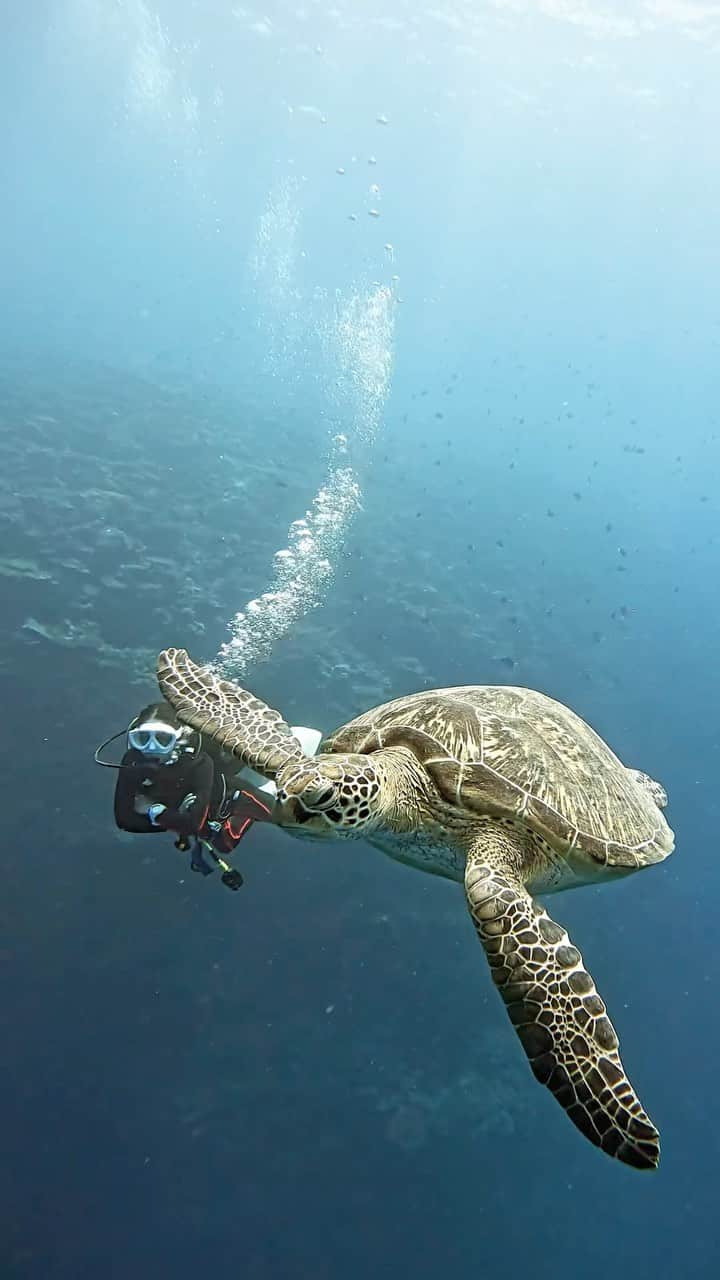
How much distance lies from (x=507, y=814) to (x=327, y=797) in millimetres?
1071

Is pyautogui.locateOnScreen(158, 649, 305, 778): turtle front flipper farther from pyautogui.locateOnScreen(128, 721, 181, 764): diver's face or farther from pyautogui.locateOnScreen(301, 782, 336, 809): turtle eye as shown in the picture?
pyautogui.locateOnScreen(301, 782, 336, 809): turtle eye

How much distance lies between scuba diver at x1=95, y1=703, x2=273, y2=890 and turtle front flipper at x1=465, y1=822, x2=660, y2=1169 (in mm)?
1684

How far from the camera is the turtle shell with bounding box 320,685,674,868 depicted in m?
3.55

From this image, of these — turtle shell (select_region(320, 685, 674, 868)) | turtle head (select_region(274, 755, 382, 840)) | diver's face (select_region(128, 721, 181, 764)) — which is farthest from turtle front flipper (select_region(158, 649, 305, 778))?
turtle shell (select_region(320, 685, 674, 868))

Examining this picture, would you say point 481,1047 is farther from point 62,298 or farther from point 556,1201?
point 62,298

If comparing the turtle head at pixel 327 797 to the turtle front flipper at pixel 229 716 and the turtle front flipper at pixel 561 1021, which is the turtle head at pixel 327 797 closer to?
the turtle front flipper at pixel 229 716

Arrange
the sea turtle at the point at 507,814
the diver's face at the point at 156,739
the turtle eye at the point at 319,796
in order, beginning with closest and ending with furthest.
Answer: the sea turtle at the point at 507,814 → the turtle eye at the point at 319,796 → the diver's face at the point at 156,739

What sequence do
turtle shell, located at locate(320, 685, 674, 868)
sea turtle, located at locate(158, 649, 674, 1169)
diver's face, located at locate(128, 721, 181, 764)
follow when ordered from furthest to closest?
diver's face, located at locate(128, 721, 181, 764), turtle shell, located at locate(320, 685, 674, 868), sea turtle, located at locate(158, 649, 674, 1169)

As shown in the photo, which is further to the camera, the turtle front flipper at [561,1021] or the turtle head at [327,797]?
the turtle head at [327,797]

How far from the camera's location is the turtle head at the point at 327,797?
9.82ft

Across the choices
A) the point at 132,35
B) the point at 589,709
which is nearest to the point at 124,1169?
the point at 589,709

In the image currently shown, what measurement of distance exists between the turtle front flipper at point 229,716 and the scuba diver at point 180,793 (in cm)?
22

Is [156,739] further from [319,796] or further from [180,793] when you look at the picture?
[319,796]

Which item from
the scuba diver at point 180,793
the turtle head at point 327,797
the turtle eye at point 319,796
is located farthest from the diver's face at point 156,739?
the turtle eye at point 319,796
